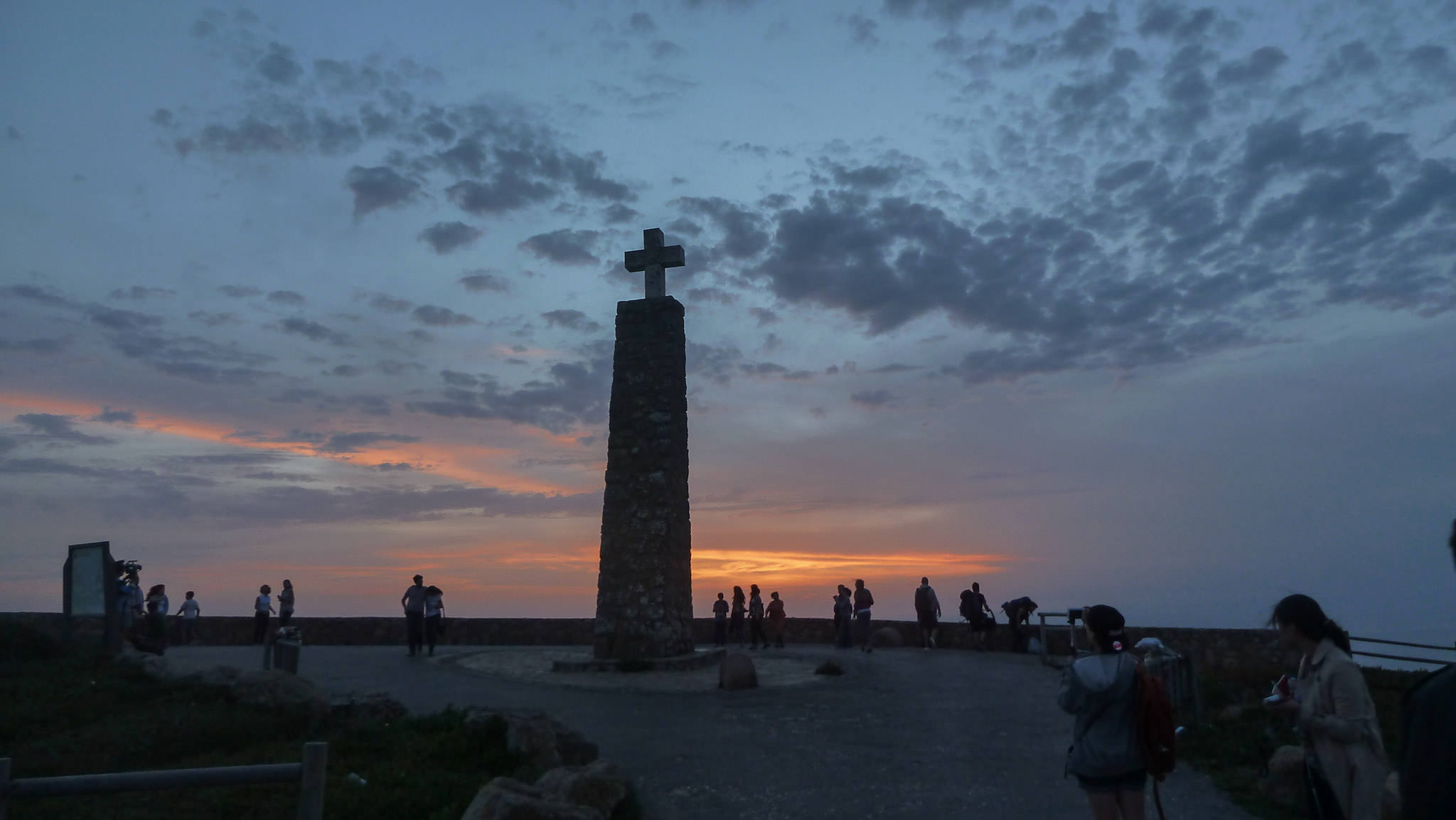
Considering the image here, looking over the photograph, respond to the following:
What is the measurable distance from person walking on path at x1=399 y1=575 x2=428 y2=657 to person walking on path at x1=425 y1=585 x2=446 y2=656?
0.11 meters

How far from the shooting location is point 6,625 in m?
16.0

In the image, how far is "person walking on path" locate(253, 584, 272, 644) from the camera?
2419 centimetres

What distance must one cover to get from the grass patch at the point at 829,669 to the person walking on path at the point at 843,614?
6200 mm

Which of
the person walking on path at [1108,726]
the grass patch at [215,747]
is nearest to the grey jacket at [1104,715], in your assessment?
the person walking on path at [1108,726]

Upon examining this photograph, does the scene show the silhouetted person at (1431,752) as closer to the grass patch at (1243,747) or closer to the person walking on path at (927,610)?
the grass patch at (1243,747)

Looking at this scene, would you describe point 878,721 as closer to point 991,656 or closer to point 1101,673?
point 1101,673

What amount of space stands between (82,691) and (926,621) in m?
17.4

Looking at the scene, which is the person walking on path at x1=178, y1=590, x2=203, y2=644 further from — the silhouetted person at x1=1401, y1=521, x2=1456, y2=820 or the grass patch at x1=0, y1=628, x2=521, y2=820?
the silhouetted person at x1=1401, y1=521, x2=1456, y2=820

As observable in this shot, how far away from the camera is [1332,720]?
15.8 ft

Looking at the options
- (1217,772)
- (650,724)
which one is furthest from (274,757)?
(1217,772)

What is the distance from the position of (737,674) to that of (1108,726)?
10.4 m

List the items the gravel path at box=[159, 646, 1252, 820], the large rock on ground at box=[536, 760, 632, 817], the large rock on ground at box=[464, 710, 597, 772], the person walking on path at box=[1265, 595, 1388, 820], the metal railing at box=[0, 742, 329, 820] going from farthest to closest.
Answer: the large rock on ground at box=[464, 710, 597, 772]
the gravel path at box=[159, 646, 1252, 820]
the large rock on ground at box=[536, 760, 632, 817]
the person walking on path at box=[1265, 595, 1388, 820]
the metal railing at box=[0, 742, 329, 820]

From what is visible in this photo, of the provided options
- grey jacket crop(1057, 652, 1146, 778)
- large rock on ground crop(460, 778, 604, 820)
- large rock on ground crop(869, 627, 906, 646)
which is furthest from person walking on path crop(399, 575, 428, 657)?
grey jacket crop(1057, 652, 1146, 778)

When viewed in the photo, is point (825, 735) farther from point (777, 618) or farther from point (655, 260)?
point (777, 618)
